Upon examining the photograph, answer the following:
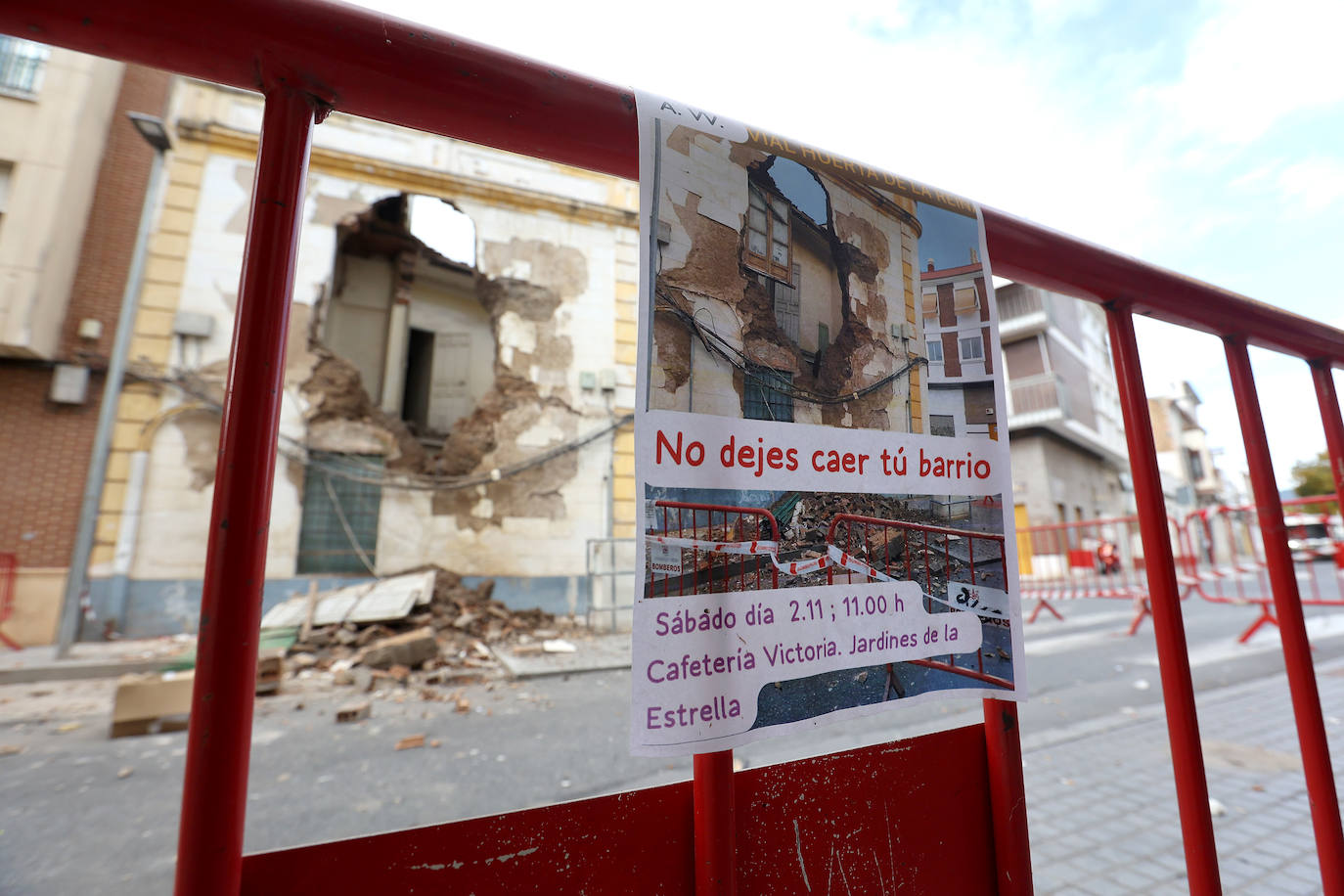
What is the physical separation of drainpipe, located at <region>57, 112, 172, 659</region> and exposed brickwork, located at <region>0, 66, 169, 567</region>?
20 cm

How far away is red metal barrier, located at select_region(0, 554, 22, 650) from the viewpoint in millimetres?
6531

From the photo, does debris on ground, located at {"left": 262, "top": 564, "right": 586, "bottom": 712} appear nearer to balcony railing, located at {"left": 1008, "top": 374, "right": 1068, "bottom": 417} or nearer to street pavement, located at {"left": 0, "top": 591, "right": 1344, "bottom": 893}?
street pavement, located at {"left": 0, "top": 591, "right": 1344, "bottom": 893}

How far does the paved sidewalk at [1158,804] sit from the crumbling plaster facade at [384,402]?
655 cm

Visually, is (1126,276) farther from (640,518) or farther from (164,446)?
(164,446)

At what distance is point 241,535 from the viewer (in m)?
0.49

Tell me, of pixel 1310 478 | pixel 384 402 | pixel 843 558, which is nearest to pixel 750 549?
pixel 843 558

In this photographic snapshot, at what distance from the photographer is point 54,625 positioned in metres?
6.79

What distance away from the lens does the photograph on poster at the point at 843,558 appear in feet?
2.08

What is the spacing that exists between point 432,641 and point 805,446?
Result: 5966 mm

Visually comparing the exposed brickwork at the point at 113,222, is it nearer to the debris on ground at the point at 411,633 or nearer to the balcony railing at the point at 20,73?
the balcony railing at the point at 20,73

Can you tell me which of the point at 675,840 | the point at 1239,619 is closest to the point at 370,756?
the point at 675,840

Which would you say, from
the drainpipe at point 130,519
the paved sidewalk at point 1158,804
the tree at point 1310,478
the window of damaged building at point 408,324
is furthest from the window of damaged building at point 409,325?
the tree at point 1310,478

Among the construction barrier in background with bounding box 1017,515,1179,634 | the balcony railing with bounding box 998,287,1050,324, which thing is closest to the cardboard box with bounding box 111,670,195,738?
the construction barrier in background with bounding box 1017,515,1179,634

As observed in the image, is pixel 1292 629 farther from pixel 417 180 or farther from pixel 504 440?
pixel 417 180
